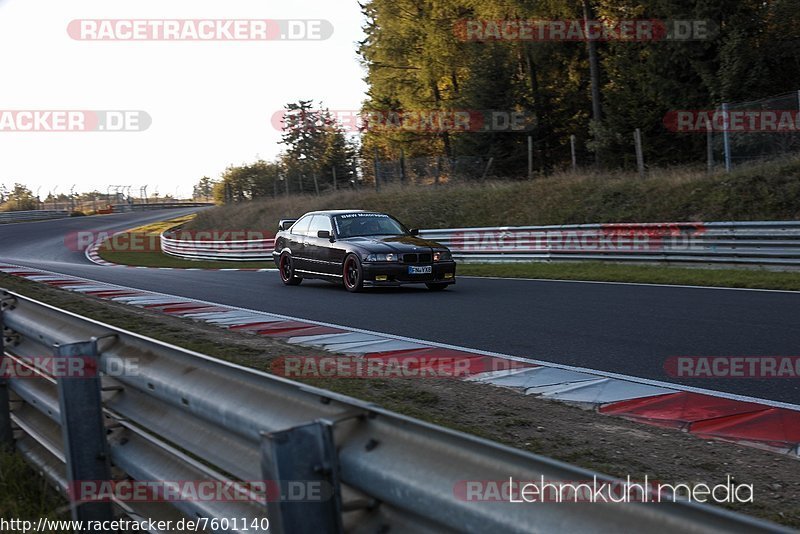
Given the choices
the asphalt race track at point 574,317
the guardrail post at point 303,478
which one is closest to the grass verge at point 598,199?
the asphalt race track at point 574,317

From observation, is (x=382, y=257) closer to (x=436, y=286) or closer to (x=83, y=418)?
(x=436, y=286)

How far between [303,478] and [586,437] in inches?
126

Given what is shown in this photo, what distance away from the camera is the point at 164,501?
3.09 m

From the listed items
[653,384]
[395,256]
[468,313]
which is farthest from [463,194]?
[653,384]

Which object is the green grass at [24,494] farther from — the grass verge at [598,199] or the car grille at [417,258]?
the grass verge at [598,199]

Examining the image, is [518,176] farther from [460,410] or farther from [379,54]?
[460,410]

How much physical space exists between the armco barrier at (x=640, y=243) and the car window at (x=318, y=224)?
666 centimetres

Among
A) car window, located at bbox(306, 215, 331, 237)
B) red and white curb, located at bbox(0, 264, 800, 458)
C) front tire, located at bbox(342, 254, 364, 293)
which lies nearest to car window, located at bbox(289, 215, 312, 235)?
car window, located at bbox(306, 215, 331, 237)

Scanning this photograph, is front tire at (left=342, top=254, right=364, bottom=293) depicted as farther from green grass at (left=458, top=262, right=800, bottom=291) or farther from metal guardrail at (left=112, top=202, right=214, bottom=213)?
metal guardrail at (left=112, top=202, right=214, bottom=213)

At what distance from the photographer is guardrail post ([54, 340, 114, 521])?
337cm

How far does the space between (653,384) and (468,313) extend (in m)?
4.50

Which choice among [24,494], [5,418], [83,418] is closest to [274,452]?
[83,418]

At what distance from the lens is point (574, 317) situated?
977 cm

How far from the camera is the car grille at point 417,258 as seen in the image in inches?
536
